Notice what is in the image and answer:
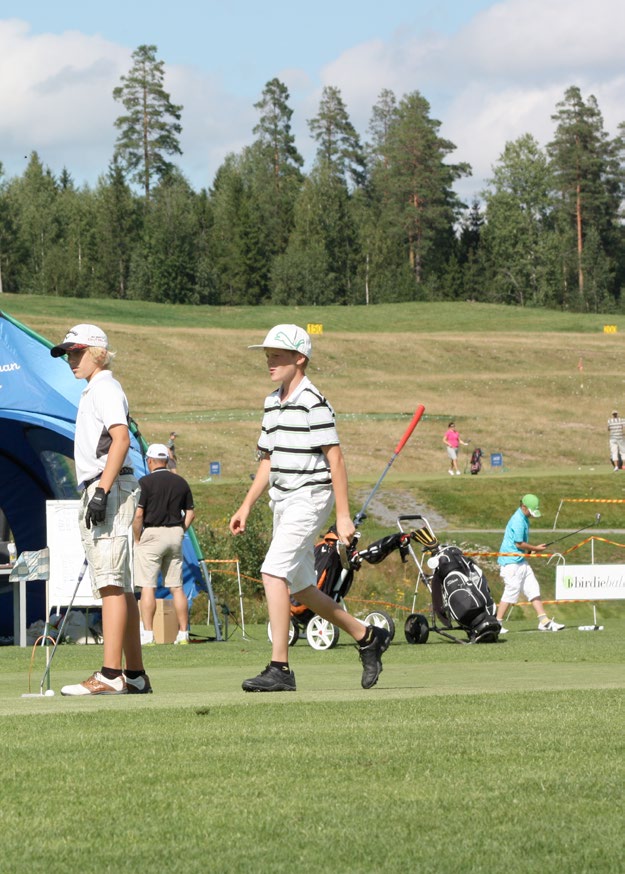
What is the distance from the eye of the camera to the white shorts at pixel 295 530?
7.84 metres

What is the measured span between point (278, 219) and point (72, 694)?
366 ft

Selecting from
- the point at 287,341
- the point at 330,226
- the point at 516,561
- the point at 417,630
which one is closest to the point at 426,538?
the point at 417,630

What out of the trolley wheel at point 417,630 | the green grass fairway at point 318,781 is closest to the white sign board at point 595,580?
the trolley wheel at point 417,630

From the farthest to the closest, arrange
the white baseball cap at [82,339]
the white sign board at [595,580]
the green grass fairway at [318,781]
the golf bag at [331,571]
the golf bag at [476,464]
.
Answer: the golf bag at [476,464] → the white sign board at [595,580] → the golf bag at [331,571] → the white baseball cap at [82,339] → the green grass fairway at [318,781]

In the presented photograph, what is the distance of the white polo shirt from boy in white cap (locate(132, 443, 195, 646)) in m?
6.93

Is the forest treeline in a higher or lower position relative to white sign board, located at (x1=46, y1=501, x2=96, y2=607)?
higher

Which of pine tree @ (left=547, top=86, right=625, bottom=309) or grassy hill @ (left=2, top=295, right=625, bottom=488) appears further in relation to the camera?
pine tree @ (left=547, top=86, right=625, bottom=309)

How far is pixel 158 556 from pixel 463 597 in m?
3.08

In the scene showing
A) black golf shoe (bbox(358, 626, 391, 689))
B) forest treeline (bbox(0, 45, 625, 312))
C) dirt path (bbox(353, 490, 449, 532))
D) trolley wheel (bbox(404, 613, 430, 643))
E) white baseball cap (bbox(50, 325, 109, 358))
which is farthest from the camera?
forest treeline (bbox(0, 45, 625, 312))

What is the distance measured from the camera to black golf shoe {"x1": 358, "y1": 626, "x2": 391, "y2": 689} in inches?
322

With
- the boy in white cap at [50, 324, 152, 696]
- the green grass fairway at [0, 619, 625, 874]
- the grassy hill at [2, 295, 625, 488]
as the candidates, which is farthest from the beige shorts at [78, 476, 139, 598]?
the grassy hill at [2, 295, 625, 488]

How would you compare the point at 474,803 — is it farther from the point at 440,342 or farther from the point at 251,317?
the point at 251,317

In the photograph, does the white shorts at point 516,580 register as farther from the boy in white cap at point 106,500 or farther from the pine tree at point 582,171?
the pine tree at point 582,171

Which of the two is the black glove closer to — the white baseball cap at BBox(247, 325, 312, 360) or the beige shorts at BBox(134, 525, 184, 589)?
the white baseball cap at BBox(247, 325, 312, 360)
